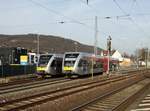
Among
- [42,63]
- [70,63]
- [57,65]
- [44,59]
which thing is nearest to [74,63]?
[70,63]

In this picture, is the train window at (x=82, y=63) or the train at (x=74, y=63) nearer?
the train at (x=74, y=63)

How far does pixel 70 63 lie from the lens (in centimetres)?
4516

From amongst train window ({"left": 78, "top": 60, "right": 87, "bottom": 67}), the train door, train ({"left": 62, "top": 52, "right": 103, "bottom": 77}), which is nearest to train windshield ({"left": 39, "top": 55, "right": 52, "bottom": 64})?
the train door

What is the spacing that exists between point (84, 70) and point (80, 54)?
2728 millimetres

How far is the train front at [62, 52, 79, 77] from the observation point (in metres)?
44.8

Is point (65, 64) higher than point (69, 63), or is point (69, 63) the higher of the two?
point (69, 63)

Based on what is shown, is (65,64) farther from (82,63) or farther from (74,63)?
(82,63)

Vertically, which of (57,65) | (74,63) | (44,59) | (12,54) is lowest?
(57,65)

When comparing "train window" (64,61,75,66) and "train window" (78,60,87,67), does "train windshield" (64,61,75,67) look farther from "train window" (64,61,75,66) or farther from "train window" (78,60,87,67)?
"train window" (78,60,87,67)

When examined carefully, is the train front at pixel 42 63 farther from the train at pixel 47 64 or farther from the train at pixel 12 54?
the train at pixel 12 54

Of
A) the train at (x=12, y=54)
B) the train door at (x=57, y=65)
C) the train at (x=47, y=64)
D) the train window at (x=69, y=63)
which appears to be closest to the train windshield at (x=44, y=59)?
the train at (x=47, y=64)

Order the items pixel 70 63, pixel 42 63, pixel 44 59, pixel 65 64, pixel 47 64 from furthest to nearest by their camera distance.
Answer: pixel 44 59, pixel 42 63, pixel 47 64, pixel 65 64, pixel 70 63

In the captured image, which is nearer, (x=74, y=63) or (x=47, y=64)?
(x=74, y=63)

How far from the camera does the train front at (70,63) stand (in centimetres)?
4479
